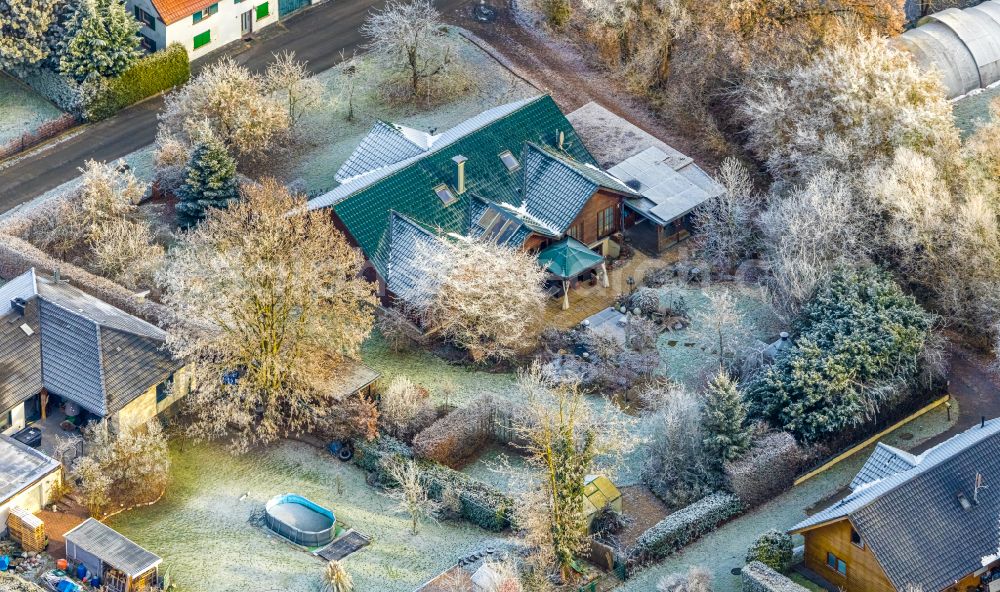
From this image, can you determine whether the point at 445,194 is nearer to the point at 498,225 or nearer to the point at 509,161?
the point at 498,225

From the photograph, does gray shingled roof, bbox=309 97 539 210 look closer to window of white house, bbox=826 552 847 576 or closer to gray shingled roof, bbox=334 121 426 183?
gray shingled roof, bbox=334 121 426 183

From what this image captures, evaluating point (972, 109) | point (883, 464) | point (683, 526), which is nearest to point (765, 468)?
point (683, 526)

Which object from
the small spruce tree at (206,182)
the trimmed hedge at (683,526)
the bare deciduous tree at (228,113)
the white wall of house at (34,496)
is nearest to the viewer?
the trimmed hedge at (683,526)

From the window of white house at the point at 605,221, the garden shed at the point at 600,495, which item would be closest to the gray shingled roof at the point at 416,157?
the window of white house at the point at 605,221

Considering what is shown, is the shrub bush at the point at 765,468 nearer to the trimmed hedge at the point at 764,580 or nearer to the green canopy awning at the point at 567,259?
the trimmed hedge at the point at 764,580

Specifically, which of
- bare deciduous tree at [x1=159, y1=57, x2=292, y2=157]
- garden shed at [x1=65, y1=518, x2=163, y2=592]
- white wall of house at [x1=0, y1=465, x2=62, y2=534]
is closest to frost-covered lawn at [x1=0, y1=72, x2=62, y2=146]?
bare deciduous tree at [x1=159, y1=57, x2=292, y2=157]

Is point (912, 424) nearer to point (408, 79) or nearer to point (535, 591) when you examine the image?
point (535, 591)

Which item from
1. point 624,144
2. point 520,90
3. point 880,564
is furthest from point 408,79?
point 880,564
